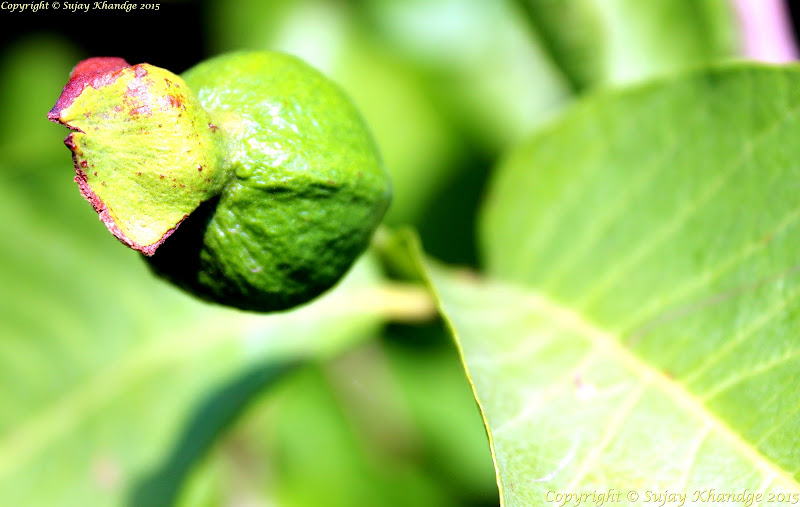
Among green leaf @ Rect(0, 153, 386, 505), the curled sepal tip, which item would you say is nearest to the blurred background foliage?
green leaf @ Rect(0, 153, 386, 505)

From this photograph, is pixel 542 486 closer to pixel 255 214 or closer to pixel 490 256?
pixel 255 214

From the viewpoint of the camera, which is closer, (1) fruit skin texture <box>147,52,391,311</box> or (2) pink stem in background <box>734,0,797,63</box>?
(1) fruit skin texture <box>147,52,391,311</box>

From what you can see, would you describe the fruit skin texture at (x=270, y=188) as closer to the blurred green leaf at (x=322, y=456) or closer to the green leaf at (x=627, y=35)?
the green leaf at (x=627, y=35)

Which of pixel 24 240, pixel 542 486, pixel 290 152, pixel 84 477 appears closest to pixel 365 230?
pixel 290 152

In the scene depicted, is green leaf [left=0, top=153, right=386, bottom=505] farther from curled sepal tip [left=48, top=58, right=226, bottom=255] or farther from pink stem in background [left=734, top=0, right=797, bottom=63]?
pink stem in background [left=734, top=0, right=797, bottom=63]

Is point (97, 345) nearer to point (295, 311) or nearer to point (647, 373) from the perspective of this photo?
point (295, 311)

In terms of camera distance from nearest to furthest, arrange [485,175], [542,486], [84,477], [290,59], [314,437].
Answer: [542,486], [290,59], [84,477], [485,175], [314,437]
